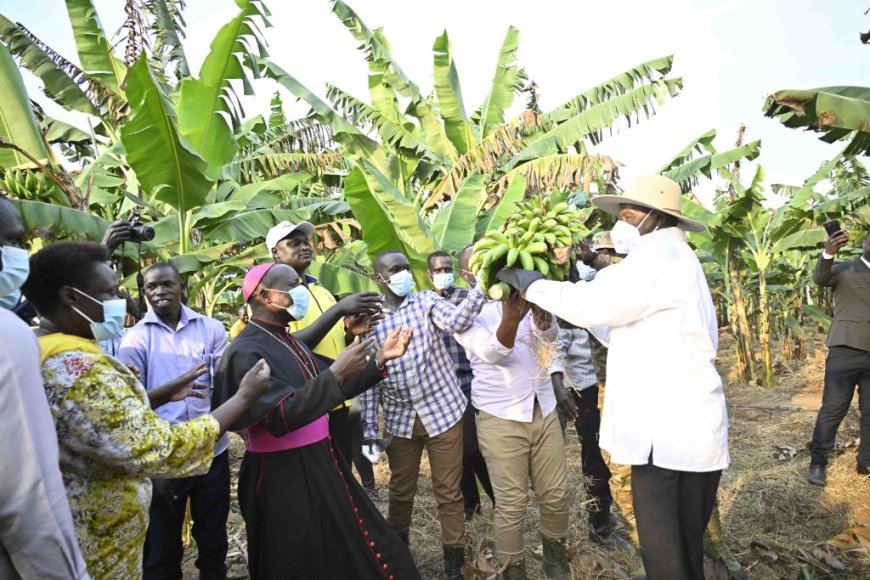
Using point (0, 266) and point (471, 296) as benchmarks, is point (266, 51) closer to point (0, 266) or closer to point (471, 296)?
point (471, 296)

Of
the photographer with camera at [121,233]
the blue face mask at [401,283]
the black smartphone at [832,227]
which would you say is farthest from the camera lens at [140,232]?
the black smartphone at [832,227]

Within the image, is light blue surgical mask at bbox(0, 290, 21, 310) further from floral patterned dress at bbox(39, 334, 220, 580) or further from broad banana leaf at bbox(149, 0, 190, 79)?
broad banana leaf at bbox(149, 0, 190, 79)

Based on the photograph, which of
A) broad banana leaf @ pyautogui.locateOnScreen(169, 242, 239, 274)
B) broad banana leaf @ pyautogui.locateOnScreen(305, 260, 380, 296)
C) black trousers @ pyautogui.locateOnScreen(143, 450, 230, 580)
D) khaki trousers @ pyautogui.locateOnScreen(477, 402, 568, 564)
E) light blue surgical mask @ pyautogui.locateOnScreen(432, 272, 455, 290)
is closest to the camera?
black trousers @ pyautogui.locateOnScreen(143, 450, 230, 580)

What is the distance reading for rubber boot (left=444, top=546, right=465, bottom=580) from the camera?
3564 millimetres

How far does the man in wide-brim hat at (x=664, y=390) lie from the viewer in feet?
8.07

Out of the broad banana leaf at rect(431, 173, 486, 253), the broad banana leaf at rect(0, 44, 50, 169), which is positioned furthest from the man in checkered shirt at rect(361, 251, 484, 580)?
the broad banana leaf at rect(0, 44, 50, 169)

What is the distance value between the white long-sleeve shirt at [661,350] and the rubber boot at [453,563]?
147cm

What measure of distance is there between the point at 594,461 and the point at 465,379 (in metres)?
1.16

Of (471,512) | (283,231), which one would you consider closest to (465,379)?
(471,512)

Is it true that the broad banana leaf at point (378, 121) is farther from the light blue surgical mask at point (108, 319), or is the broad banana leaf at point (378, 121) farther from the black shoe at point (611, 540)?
the light blue surgical mask at point (108, 319)

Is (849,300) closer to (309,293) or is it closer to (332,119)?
(309,293)

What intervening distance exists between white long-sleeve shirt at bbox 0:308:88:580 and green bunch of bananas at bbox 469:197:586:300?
1.88 metres

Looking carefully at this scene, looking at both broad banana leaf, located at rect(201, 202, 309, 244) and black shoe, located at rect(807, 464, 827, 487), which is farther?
broad banana leaf, located at rect(201, 202, 309, 244)

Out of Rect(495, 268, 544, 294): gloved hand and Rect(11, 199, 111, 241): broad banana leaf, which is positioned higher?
Rect(11, 199, 111, 241): broad banana leaf
